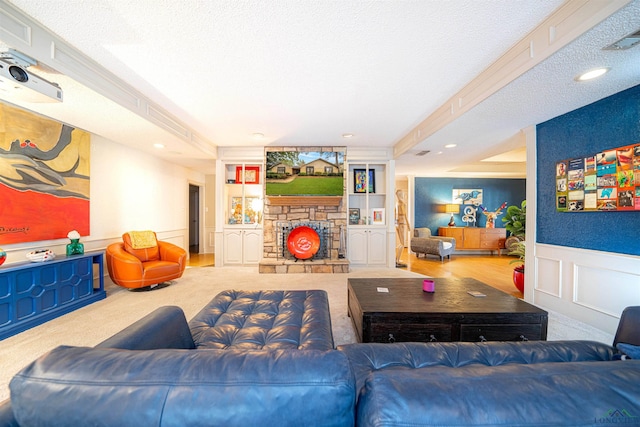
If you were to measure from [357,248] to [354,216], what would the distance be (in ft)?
2.41

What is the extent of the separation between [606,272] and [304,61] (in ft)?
11.6

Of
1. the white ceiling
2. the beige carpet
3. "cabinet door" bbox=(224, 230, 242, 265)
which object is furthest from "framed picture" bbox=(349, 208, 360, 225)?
"cabinet door" bbox=(224, 230, 242, 265)

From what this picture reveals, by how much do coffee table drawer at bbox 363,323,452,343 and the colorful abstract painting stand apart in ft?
12.4

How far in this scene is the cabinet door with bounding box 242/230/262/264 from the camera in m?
5.37

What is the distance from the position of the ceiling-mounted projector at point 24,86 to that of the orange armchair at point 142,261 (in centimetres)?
220

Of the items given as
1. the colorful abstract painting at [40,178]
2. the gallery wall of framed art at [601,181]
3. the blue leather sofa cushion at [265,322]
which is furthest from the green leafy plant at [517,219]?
the colorful abstract painting at [40,178]

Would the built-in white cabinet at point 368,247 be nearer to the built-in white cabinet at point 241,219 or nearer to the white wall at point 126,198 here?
the built-in white cabinet at point 241,219

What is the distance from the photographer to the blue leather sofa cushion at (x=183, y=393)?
0.57 m

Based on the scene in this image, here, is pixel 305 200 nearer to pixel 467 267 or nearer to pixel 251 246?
pixel 251 246

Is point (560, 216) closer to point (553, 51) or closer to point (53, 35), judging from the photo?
point (553, 51)

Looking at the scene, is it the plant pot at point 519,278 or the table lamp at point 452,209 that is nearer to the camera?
the plant pot at point 519,278

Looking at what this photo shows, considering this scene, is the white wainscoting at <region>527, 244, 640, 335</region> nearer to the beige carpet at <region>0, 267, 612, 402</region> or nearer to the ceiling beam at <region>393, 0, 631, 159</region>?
the beige carpet at <region>0, 267, 612, 402</region>

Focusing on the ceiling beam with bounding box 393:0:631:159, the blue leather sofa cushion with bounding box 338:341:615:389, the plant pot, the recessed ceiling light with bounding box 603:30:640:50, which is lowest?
the plant pot

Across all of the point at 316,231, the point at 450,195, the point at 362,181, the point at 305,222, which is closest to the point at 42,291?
the point at 305,222
